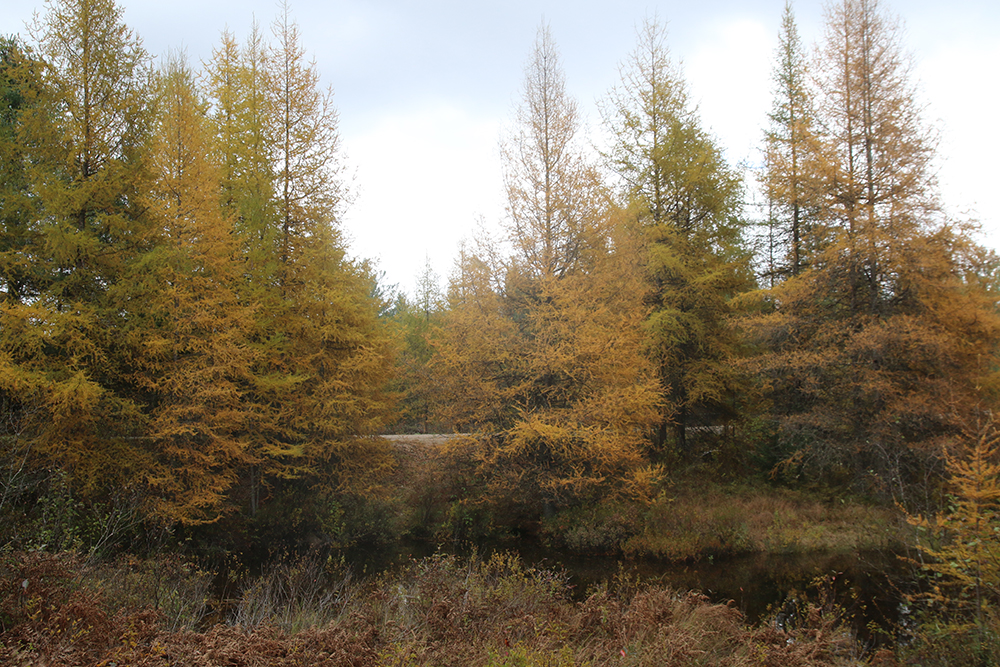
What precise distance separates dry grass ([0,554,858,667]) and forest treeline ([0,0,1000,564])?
203 inches

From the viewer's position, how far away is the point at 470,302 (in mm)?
13664

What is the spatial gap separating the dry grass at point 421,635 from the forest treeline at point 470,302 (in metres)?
5.15

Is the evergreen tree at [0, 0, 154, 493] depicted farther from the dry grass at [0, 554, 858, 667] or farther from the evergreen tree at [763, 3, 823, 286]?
the evergreen tree at [763, 3, 823, 286]

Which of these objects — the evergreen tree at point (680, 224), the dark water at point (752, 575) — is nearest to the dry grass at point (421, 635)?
the dark water at point (752, 575)

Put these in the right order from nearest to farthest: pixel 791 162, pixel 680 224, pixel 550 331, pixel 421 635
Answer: pixel 421 635
pixel 550 331
pixel 791 162
pixel 680 224

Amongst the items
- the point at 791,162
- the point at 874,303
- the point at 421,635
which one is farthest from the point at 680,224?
the point at 421,635

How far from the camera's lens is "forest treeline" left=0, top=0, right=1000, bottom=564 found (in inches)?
454

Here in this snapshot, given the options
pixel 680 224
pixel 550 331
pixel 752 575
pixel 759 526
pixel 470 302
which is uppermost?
pixel 680 224

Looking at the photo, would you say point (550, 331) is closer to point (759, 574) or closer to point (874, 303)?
point (759, 574)

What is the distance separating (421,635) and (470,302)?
8772 millimetres

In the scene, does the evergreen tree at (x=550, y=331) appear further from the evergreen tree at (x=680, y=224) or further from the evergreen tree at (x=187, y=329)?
the evergreen tree at (x=187, y=329)

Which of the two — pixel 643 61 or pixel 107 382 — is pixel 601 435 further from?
pixel 643 61

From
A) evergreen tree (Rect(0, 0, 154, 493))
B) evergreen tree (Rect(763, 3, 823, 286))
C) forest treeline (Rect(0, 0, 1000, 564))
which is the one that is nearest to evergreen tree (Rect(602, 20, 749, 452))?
forest treeline (Rect(0, 0, 1000, 564))

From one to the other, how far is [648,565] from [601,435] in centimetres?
318
